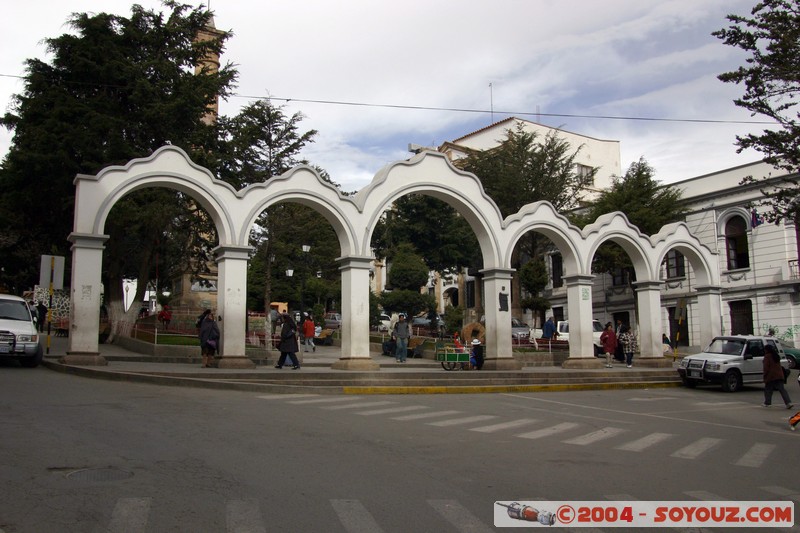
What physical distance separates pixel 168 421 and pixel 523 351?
827 inches

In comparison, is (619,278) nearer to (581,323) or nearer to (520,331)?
(520,331)

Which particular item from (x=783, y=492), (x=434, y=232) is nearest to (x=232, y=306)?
(x=783, y=492)

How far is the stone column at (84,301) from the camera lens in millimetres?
16578

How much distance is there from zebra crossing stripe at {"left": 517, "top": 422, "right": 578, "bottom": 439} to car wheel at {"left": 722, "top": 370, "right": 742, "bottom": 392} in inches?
384

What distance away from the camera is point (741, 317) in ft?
118

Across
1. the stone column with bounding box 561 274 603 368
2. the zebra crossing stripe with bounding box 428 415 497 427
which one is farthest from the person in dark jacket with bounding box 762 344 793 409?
the stone column with bounding box 561 274 603 368

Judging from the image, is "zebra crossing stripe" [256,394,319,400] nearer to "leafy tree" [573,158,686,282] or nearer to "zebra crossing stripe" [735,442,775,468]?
"zebra crossing stripe" [735,442,775,468]

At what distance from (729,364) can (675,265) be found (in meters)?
22.4

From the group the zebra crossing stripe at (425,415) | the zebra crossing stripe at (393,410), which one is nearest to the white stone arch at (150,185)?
the zebra crossing stripe at (393,410)

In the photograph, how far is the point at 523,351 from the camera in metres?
28.9

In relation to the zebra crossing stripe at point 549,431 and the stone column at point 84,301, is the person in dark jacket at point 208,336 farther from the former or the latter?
the zebra crossing stripe at point 549,431

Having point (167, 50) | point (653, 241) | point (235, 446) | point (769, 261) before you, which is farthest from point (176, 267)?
point (769, 261)

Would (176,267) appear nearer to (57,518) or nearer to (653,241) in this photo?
(653,241)

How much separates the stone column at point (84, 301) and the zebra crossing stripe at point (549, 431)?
11299 mm
